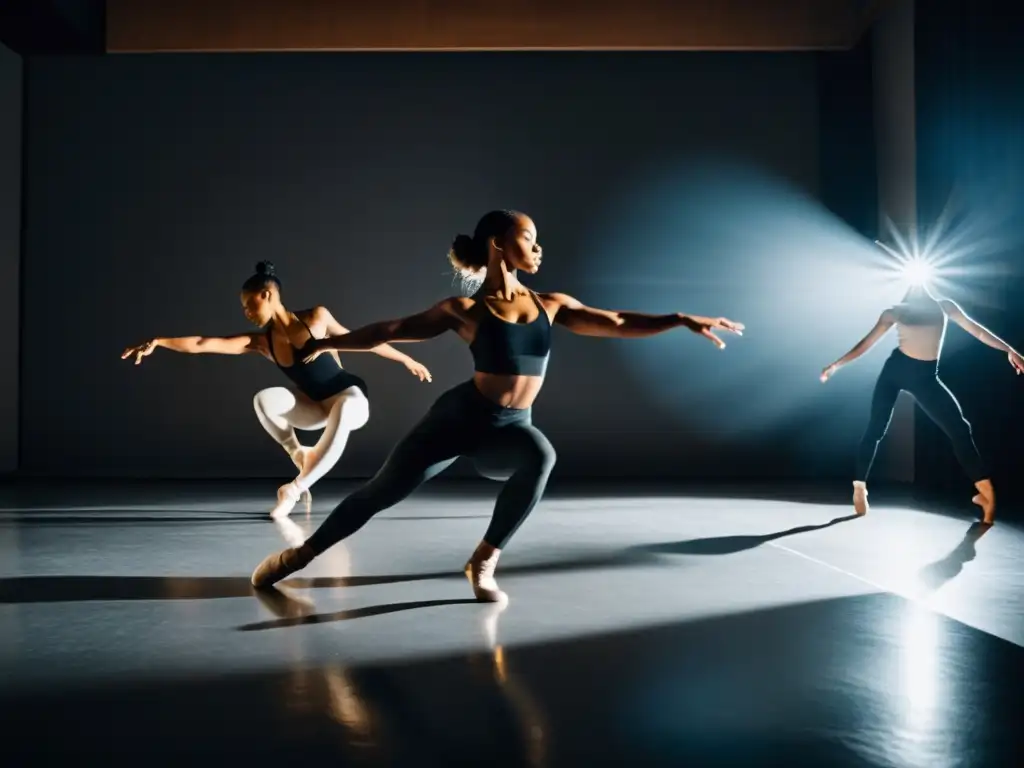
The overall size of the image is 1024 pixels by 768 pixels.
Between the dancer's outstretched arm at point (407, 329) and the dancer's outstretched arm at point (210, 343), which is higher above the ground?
the dancer's outstretched arm at point (210, 343)

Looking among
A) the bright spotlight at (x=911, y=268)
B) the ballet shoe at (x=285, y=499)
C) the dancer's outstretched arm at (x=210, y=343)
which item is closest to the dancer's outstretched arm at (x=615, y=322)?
the dancer's outstretched arm at (x=210, y=343)

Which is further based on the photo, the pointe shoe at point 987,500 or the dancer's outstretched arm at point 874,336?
the dancer's outstretched arm at point 874,336

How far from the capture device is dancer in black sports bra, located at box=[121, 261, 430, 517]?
13.9 feet

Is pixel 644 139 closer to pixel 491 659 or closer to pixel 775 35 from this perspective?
pixel 775 35

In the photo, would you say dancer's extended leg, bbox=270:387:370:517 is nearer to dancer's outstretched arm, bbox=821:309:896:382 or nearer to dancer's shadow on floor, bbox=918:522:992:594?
dancer's outstretched arm, bbox=821:309:896:382

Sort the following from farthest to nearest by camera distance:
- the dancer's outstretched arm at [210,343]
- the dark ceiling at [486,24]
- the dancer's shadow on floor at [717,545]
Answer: the dark ceiling at [486,24], the dancer's outstretched arm at [210,343], the dancer's shadow on floor at [717,545]

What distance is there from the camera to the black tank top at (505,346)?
2.56 m

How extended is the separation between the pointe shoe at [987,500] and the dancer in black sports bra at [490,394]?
219 centimetres

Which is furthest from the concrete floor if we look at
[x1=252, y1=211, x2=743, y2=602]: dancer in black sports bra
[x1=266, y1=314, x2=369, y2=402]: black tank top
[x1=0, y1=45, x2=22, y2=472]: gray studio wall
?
[x1=0, y1=45, x2=22, y2=472]: gray studio wall

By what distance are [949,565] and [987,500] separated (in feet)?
4.04

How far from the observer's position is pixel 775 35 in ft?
22.8

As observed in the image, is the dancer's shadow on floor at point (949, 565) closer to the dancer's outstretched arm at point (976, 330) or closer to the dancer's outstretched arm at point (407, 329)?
the dancer's outstretched arm at point (976, 330)

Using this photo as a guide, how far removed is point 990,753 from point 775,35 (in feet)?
20.9

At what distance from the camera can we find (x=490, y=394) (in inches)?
101
